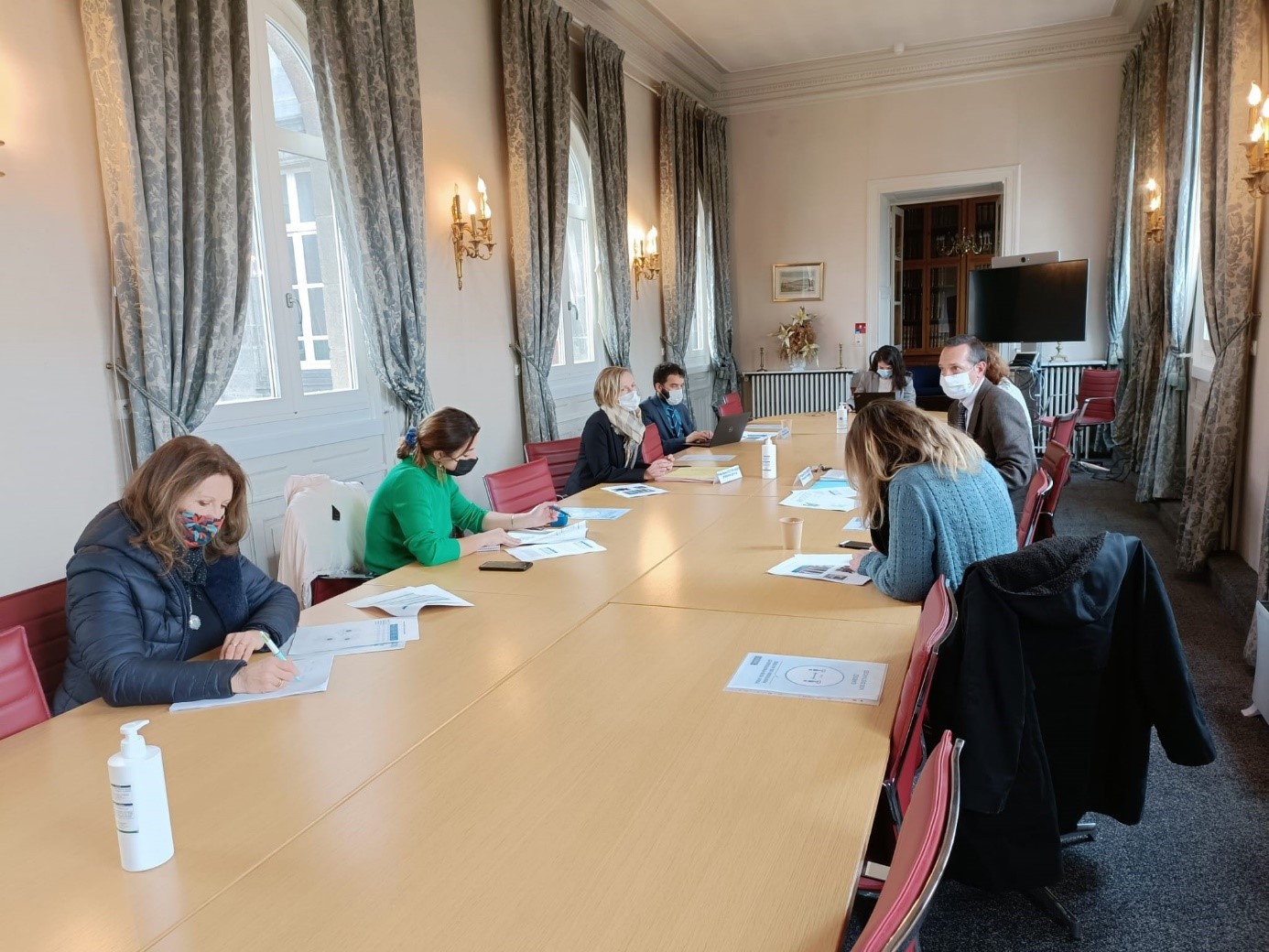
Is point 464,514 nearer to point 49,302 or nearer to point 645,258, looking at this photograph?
point 49,302

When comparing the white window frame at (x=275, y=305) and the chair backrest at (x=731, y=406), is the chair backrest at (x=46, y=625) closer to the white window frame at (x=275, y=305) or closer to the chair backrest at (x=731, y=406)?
the white window frame at (x=275, y=305)

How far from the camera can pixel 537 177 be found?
580cm

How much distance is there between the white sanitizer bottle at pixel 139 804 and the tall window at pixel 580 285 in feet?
18.1

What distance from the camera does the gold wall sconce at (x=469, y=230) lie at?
5.23m

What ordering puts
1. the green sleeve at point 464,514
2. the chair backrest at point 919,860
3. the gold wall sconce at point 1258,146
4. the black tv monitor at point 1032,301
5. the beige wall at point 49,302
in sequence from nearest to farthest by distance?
the chair backrest at point 919,860 → the beige wall at point 49,302 → the green sleeve at point 464,514 → the gold wall sconce at point 1258,146 → the black tv monitor at point 1032,301

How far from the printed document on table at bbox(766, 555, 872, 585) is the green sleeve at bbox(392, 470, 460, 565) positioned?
106 cm

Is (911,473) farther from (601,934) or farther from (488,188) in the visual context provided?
(488,188)

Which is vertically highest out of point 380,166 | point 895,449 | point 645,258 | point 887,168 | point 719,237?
point 887,168

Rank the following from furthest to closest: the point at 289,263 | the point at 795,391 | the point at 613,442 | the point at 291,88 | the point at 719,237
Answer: the point at 795,391 < the point at 719,237 < the point at 613,442 < the point at 291,88 < the point at 289,263

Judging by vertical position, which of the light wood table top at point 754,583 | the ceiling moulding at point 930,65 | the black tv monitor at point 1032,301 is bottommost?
the light wood table top at point 754,583

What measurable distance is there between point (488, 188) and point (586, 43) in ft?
5.64

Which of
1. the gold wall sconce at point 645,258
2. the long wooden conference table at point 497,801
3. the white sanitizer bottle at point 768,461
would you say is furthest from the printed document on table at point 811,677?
the gold wall sconce at point 645,258

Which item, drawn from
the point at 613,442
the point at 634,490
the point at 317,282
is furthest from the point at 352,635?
the point at 317,282

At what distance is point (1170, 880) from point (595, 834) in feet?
5.78
